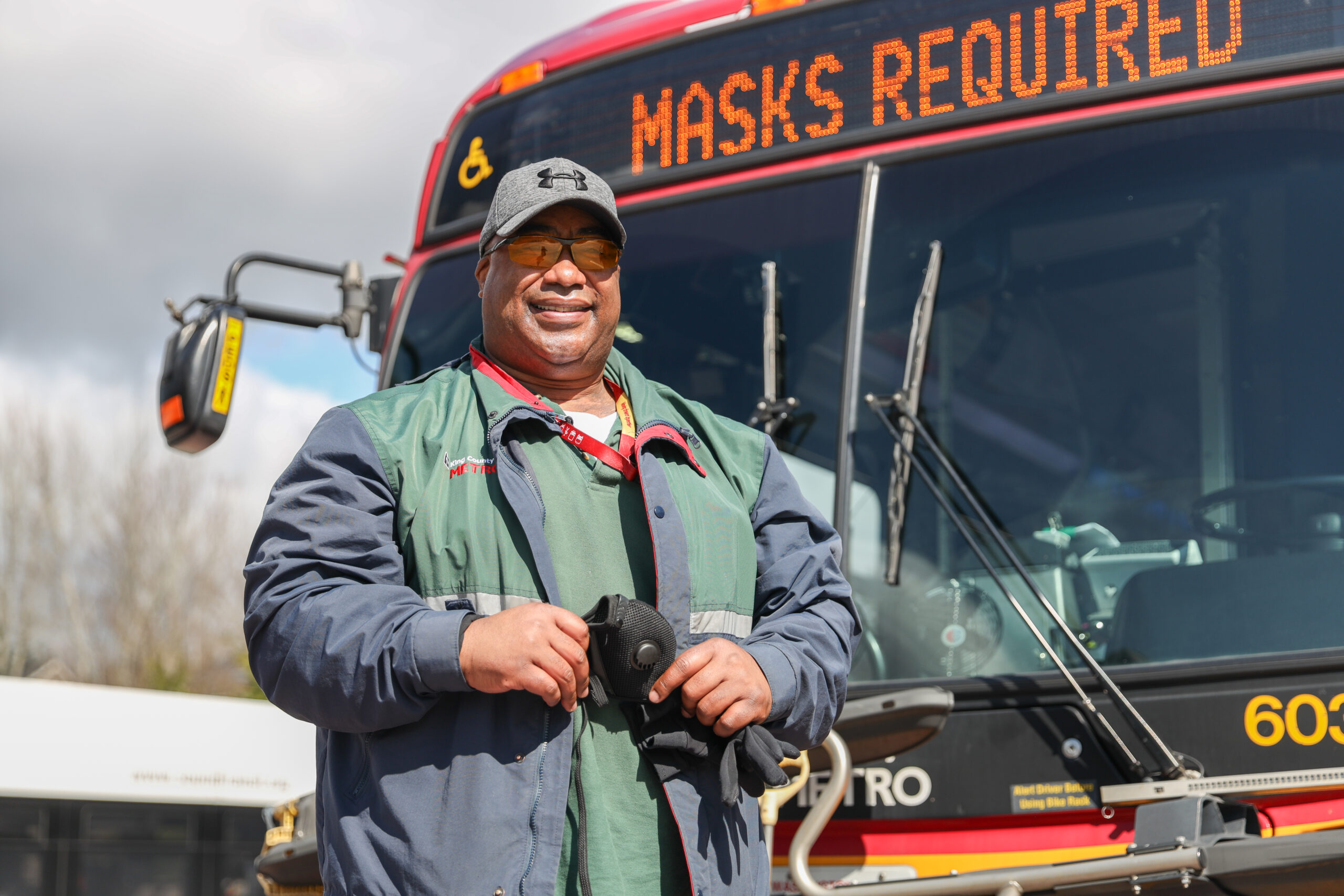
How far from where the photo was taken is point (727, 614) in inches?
73.6

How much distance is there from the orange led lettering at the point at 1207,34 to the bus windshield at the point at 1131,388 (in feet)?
0.41

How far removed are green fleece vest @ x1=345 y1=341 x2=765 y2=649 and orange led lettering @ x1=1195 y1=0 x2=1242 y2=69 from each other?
5.32 ft

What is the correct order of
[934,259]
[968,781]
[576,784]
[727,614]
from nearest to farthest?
[576,784]
[727,614]
[968,781]
[934,259]

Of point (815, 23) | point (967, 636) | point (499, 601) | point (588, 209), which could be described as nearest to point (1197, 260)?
point (967, 636)

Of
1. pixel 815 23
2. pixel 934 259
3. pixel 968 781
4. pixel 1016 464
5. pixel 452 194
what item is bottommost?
pixel 968 781

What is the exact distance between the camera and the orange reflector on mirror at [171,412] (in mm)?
3611

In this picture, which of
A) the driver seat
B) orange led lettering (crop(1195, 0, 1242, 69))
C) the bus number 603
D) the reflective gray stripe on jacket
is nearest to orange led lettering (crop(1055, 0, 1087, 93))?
orange led lettering (crop(1195, 0, 1242, 69))

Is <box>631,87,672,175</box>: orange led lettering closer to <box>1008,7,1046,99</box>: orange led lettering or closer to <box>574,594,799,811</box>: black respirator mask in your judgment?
<box>1008,7,1046,99</box>: orange led lettering

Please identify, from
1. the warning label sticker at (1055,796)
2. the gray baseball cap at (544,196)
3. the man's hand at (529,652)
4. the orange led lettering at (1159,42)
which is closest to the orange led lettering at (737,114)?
the orange led lettering at (1159,42)

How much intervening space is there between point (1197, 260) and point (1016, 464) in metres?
0.54

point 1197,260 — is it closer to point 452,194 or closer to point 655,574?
point 655,574

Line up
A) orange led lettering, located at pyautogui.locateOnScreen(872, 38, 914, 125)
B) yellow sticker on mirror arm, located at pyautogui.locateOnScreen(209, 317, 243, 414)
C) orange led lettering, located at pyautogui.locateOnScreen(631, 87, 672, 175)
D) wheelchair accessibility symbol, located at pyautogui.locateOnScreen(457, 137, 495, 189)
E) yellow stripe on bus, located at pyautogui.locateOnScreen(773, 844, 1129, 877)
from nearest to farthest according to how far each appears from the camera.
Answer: yellow stripe on bus, located at pyautogui.locateOnScreen(773, 844, 1129, 877) → orange led lettering, located at pyautogui.locateOnScreen(872, 38, 914, 125) → orange led lettering, located at pyautogui.locateOnScreen(631, 87, 672, 175) → yellow sticker on mirror arm, located at pyautogui.locateOnScreen(209, 317, 243, 414) → wheelchair accessibility symbol, located at pyautogui.locateOnScreen(457, 137, 495, 189)

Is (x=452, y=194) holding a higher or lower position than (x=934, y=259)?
higher

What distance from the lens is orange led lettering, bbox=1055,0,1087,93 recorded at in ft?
10.0
